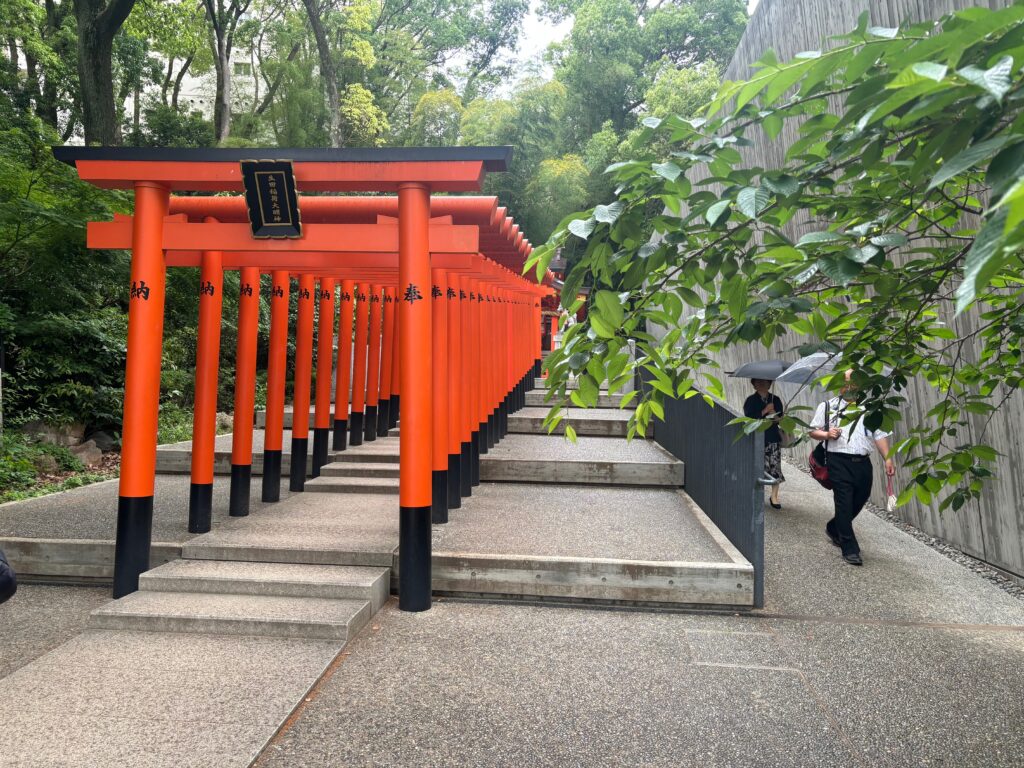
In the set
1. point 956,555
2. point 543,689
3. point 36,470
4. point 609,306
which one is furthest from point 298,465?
point 609,306

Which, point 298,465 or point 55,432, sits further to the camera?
point 55,432

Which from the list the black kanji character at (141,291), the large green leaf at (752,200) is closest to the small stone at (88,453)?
the black kanji character at (141,291)

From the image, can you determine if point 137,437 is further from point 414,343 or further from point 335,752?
point 335,752

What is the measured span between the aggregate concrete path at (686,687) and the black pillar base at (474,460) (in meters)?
3.05

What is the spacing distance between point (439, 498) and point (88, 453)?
6.68 meters

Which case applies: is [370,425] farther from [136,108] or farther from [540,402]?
[136,108]

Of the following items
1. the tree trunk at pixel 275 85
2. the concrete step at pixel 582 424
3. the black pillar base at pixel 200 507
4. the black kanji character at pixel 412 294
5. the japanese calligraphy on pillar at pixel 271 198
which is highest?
the tree trunk at pixel 275 85

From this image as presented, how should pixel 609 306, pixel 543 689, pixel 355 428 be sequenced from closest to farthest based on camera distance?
pixel 609 306
pixel 543 689
pixel 355 428

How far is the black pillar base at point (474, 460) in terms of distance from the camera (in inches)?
320

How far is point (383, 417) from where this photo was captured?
10.7m

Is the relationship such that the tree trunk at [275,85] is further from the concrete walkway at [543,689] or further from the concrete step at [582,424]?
the concrete walkway at [543,689]

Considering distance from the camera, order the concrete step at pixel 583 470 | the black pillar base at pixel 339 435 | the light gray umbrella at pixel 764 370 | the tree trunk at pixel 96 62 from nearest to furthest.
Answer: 1. the light gray umbrella at pixel 764 370
2. the concrete step at pixel 583 470
3. the black pillar base at pixel 339 435
4. the tree trunk at pixel 96 62

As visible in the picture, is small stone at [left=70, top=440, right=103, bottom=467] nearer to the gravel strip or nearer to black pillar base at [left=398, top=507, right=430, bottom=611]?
black pillar base at [left=398, top=507, right=430, bottom=611]

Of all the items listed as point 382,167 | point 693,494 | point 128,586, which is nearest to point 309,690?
point 128,586
